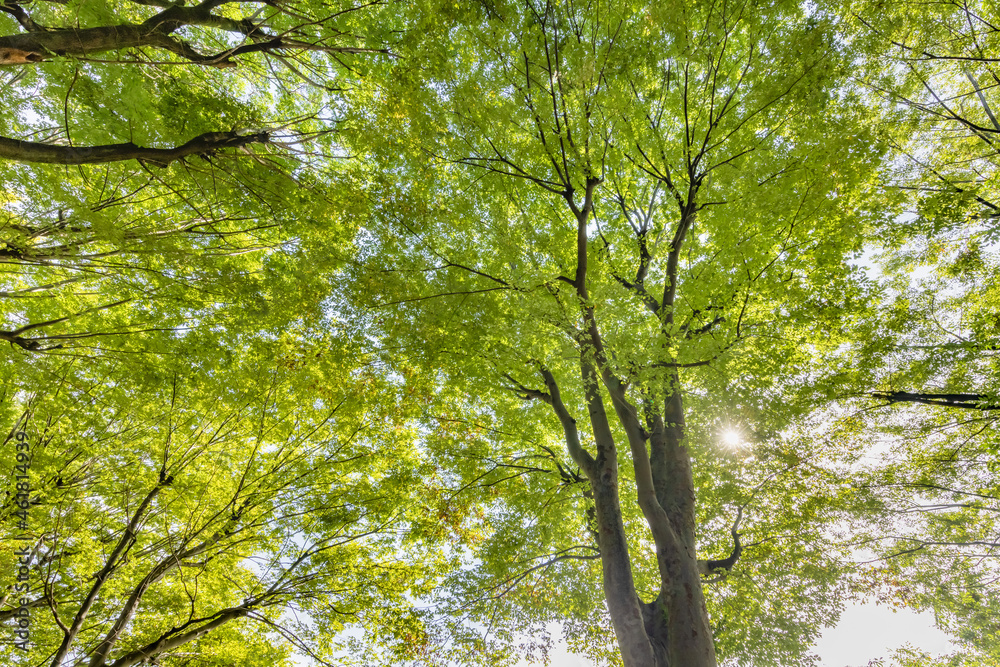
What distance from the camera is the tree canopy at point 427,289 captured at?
3490mm

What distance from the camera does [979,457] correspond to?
5.69 m

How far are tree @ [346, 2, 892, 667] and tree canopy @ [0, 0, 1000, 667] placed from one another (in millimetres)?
43

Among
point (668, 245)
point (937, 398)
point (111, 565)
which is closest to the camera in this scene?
point (111, 565)

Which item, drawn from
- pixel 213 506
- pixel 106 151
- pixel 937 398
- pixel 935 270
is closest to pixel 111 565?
pixel 213 506

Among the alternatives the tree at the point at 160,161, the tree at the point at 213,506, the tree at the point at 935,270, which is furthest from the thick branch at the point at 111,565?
the tree at the point at 935,270

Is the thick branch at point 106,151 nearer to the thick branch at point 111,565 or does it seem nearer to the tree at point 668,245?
the tree at point 668,245

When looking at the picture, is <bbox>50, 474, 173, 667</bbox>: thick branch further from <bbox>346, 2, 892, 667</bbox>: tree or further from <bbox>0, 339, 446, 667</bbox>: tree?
<bbox>346, 2, 892, 667</bbox>: tree

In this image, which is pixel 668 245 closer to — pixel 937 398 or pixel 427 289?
pixel 427 289

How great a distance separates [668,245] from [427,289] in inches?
129

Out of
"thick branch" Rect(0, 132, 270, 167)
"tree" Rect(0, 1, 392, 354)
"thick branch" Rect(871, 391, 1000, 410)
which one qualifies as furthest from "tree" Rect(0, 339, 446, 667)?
"thick branch" Rect(871, 391, 1000, 410)

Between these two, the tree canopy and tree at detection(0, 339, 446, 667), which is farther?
tree at detection(0, 339, 446, 667)

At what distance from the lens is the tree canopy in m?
3.49

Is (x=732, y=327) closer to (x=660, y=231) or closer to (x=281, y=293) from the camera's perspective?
(x=660, y=231)

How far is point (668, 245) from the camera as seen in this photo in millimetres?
5336
